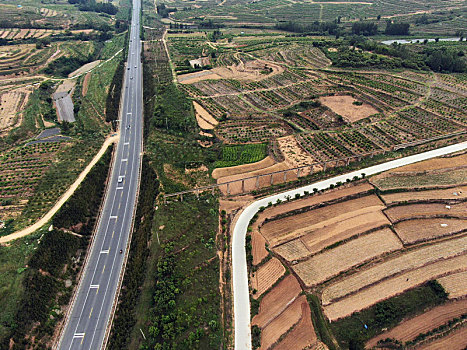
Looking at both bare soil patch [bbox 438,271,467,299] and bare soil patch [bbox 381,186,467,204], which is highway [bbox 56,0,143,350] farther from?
bare soil patch [bbox 381,186,467,204]

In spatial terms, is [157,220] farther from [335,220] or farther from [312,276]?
[335,220]

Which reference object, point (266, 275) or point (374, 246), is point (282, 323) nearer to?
point (266, 275)

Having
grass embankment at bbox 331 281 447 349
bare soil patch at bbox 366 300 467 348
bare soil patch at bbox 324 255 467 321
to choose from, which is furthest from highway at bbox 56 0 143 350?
bare soil patch at bbox 366 300 467 348

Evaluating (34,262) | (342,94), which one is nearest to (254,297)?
(34,262)

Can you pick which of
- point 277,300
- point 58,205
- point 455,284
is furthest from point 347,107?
point 58,205

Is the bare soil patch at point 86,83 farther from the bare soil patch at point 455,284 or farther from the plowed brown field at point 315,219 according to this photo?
the bare soil patch at point 455,284

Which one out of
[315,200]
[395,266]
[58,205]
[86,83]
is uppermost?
[86,83]
